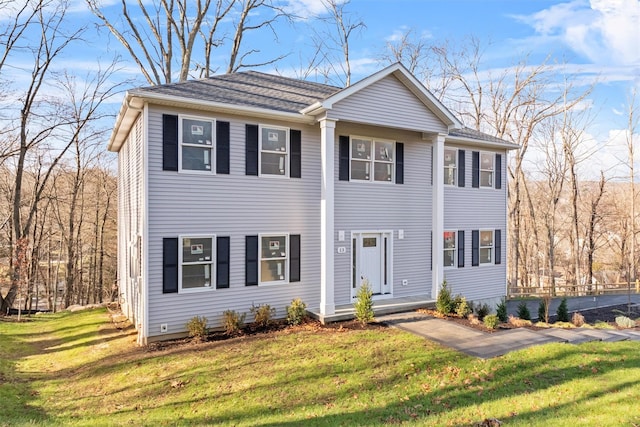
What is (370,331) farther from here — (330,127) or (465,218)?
(465,218)

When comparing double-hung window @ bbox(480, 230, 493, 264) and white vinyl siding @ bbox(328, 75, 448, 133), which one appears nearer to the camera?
white vinyl siding @ bbox(328, 75, 448, 133)

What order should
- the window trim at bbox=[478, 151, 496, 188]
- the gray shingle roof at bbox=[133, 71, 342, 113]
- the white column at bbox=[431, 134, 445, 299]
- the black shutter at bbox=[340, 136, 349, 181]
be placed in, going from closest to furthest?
1. the gray shingle roof at bbox=[133, 71, 342, 113]
2. the black shutter at bbox=[340, 136, 349, 181]
3. the white column at bbox=[431, 134, 445, 299]
4. the window trim at bbox=[478, 151, 496, 188]

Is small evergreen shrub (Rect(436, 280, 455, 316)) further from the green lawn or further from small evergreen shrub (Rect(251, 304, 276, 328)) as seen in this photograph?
small evergreen shrub (Rect(251, 304, 276, 328))

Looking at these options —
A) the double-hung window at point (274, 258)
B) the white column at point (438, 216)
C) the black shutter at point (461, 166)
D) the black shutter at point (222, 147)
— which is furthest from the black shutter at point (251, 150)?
the black shutter at point (461, 166)

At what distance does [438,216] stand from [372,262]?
105 inches

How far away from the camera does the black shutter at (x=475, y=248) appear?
46.9 ft

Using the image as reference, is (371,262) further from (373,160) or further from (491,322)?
(491,322)

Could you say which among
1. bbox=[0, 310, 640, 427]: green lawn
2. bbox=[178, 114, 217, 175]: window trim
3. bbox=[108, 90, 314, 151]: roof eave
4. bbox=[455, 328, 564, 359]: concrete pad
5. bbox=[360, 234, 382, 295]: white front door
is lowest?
bbox=[0, 310, 640, 427]: green lawn

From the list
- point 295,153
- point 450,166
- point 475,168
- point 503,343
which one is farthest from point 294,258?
point 475,168

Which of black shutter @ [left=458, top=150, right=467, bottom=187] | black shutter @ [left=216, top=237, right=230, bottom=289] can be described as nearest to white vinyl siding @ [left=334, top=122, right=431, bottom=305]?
black shutter @ [left=458, top=150, right=467, bottom=187]

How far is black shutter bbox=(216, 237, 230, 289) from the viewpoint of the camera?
31.8ft

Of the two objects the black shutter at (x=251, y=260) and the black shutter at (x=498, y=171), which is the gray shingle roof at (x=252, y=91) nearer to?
the black shutter at (x=251, y=260)

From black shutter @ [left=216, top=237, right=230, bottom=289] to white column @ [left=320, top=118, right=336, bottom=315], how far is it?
260 cm

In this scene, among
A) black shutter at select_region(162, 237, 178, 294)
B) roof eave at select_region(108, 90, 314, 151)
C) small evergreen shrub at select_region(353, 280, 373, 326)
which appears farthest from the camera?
small evergreen shrub at select_region(353, 280, 373, 326)
